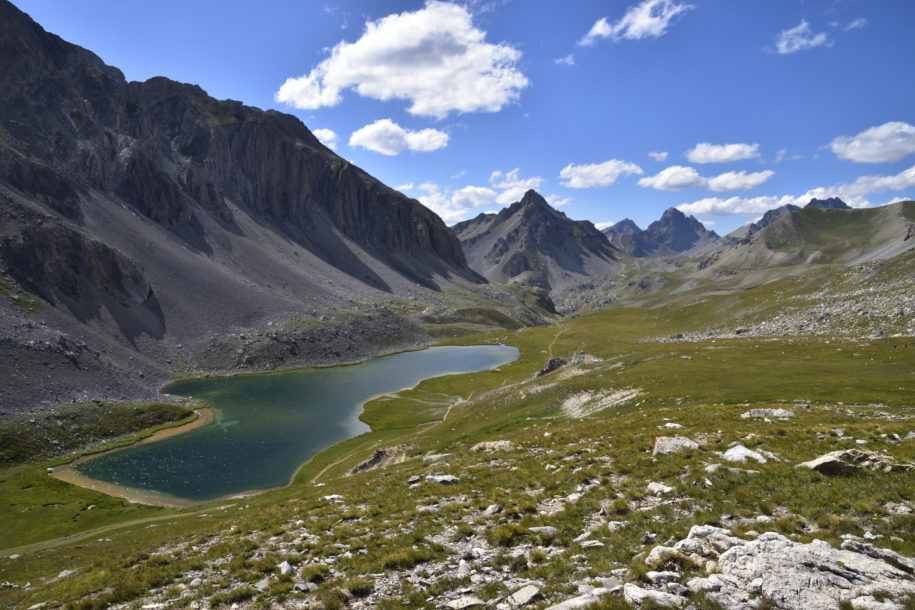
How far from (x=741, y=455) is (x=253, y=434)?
74680mm

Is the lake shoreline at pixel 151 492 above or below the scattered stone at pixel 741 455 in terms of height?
below

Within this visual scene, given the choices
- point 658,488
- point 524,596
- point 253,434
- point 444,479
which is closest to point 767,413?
point 658,488

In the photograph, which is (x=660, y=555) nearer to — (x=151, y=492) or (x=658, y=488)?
(x=658, y=488)

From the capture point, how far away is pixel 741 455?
1958 centimetres

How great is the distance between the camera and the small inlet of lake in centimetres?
5825

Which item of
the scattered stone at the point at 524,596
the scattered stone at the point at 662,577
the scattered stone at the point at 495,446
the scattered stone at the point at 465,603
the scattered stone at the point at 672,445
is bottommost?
the scattered stone at the point at 495,446

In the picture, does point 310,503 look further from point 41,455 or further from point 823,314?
point 823,314

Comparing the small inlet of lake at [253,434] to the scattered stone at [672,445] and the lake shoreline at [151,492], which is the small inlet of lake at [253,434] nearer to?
the lake shoreline at [151,492]

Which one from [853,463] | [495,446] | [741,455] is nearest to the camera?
[853,463]

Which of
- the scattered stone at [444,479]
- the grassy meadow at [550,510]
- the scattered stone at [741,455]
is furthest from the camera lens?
the scattered stone at [444,479]

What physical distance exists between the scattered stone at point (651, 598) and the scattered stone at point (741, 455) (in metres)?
12.1

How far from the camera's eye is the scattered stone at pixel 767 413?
29.2 metres

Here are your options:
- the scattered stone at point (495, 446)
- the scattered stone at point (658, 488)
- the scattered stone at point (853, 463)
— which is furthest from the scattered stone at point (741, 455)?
the scattered stone at point (495, 446)

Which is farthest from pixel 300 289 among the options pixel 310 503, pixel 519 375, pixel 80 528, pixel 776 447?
pixel 776 447
